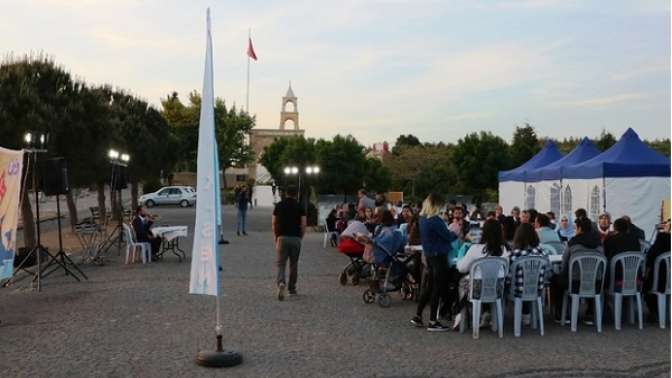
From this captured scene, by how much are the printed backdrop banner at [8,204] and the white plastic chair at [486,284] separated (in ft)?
18.8

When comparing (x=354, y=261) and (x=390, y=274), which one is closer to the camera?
(x=390, y=274)

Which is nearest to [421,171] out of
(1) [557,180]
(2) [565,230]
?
(1) [557,180]

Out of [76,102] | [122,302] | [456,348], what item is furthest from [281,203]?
[76,102]

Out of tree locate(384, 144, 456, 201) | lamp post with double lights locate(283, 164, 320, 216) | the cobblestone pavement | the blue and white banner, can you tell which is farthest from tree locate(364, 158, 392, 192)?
the blue and white banner

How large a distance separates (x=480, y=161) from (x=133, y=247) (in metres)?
31.6

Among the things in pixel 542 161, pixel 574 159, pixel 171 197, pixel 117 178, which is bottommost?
pixel 171 197

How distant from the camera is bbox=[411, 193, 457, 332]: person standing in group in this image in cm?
795

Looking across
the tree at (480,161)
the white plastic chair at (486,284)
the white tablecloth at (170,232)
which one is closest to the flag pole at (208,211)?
the white plastic chair at (486,284)

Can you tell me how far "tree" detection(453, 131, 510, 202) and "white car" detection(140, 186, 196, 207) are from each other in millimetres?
19403

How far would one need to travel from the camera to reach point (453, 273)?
28.1 feet

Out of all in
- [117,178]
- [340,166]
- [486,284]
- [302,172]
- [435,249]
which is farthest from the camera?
[340,166]

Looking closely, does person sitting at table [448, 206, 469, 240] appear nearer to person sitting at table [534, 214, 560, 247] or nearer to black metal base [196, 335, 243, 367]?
person sitting at table [534, 214, 560, 247]

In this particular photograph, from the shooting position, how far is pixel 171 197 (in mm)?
51094

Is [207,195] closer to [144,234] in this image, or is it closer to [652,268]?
[652,268]
